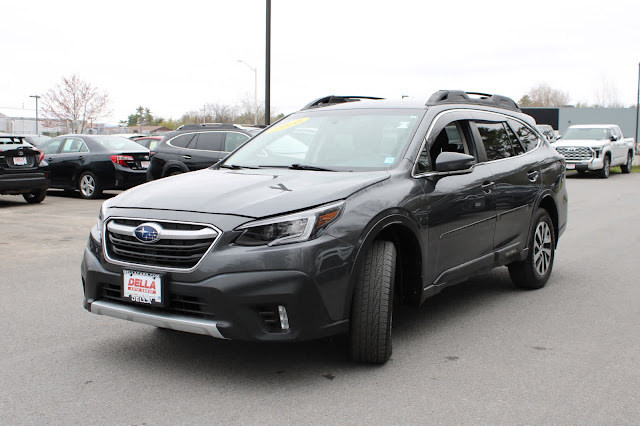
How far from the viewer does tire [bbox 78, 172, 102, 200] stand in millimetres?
16406

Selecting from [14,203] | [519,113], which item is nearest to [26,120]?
[14,203]

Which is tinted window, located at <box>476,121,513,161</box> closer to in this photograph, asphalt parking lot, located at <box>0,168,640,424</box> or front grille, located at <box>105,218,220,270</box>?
asphalt parking lot, located at <box>0,168,640,424</box>

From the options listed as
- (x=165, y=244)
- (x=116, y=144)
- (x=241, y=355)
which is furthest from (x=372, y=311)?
(x=116, y=144)

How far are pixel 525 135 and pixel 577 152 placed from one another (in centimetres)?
1924

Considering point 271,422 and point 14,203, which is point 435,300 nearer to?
point 271,422

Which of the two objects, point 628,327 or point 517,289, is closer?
point 628,327

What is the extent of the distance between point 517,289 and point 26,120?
92.8m

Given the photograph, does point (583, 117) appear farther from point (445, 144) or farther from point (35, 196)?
point (445, 144)

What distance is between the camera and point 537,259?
664cm

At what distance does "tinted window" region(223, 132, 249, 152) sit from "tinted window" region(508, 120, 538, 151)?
322 inches

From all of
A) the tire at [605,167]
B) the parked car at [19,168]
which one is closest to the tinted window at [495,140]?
the parked car at [19,168]

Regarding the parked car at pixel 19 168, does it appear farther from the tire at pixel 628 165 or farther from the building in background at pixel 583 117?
the building in background at pixel 583 117

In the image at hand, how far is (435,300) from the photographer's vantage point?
245 inches

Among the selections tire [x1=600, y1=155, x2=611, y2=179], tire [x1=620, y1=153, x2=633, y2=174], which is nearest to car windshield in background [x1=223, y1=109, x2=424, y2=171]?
tire [x1=600, y1=155, x2=611, y2=179]
